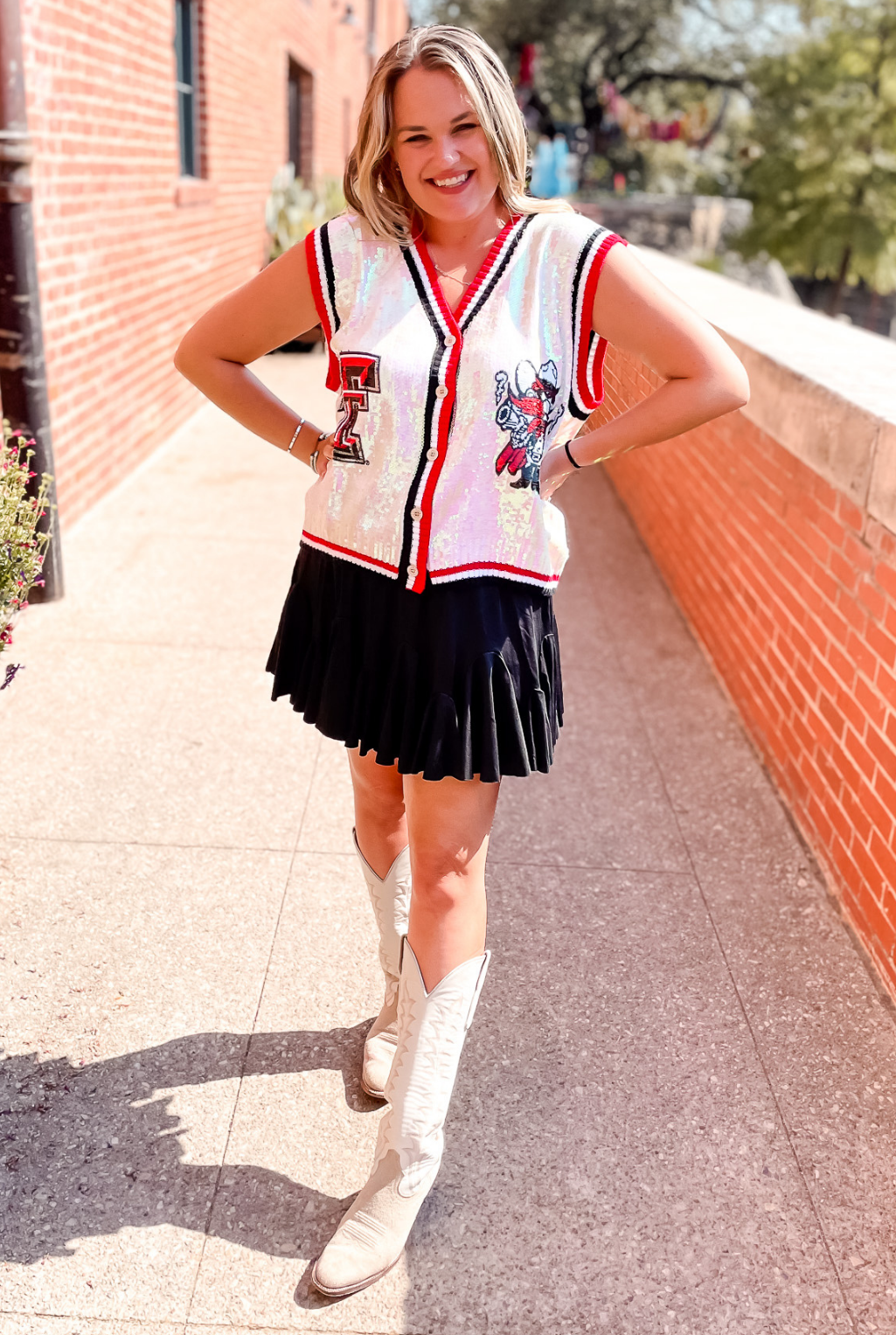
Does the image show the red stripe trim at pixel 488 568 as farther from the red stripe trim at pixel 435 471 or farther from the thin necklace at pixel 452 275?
the thin necklace at pixel 452 275

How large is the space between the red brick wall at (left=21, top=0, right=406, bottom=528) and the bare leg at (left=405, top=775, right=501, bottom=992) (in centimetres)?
398

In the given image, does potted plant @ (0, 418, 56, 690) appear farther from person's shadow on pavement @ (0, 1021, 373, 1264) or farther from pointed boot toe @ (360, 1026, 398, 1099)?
pointed boot toe @ (360, 1026, 398, 1099)

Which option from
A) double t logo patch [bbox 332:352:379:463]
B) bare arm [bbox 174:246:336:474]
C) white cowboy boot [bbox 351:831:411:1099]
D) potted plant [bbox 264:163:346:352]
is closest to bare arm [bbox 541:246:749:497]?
double t logo patch [bbox 332:352:379:463]

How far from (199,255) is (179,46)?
4.59 ft

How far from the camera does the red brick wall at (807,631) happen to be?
3.01 metres

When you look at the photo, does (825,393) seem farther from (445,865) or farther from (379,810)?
(445,865)

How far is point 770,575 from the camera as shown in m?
4.12

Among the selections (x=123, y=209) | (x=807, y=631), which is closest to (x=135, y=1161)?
(x=807, y=631)

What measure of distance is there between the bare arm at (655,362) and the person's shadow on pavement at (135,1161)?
52.9 inches

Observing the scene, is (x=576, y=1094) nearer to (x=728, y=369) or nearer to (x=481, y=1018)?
(x=481, y=1018)

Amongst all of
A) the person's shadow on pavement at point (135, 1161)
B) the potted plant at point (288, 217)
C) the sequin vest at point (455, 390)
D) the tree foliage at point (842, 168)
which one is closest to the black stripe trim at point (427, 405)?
the sequin vest at point (455, 390)

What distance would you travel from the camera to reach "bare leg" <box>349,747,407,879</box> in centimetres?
230

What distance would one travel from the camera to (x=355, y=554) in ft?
6.60

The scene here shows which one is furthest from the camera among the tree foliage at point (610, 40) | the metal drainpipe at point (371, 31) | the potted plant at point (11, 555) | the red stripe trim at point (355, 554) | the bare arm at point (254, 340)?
the tree foliage at point (610, 40)
